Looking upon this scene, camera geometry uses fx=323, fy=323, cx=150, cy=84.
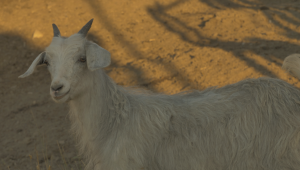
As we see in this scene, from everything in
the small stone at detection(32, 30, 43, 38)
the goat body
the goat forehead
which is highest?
the goat forehead

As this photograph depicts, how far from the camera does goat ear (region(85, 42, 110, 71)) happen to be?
286 cm

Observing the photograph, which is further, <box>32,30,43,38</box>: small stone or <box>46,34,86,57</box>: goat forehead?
<box>32,30,43,38</box>: small stone

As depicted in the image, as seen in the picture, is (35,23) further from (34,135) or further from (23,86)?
(34,135)

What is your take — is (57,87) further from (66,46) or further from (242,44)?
(242,44)

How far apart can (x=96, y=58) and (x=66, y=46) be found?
38cm

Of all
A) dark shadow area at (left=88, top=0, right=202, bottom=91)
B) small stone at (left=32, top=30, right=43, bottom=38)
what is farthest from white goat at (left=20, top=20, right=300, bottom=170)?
small stone at (left=32, top=30, right=43, bottom=38)

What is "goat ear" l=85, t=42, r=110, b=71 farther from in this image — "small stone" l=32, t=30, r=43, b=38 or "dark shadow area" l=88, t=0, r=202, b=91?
"small stone" l=32, t=30, r=43, b=38

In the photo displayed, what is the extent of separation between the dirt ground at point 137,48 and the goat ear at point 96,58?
1.88 m

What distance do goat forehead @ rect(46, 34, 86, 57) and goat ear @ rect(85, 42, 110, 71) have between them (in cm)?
13

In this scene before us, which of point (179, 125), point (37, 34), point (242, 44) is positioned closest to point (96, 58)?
point (179, 125)

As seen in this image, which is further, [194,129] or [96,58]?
[194,129]

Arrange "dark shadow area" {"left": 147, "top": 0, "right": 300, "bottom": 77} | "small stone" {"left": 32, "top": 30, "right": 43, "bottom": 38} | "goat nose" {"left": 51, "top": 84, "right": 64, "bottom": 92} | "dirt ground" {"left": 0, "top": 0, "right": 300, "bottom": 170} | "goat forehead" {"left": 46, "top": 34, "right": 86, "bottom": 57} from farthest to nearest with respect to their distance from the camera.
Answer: "small stone" {"left": 32, "top": 30, "right": 43, "bottom": 38} < "dark shadow area" {"left": 147, "top": 0, "right": 300, "bottom": 77} < "dirt ground" {"left": 0, "top": 0, "right": 300, "bottom": 170} < "goat forehead" {"left": 46, "top": 34, "right": 86, "bottom": 57} < "goat nose" {"left": 51, "top": 84, "right": 64, "bottom": 92}

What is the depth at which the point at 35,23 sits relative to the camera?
877 cm

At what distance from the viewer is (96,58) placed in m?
2.91
